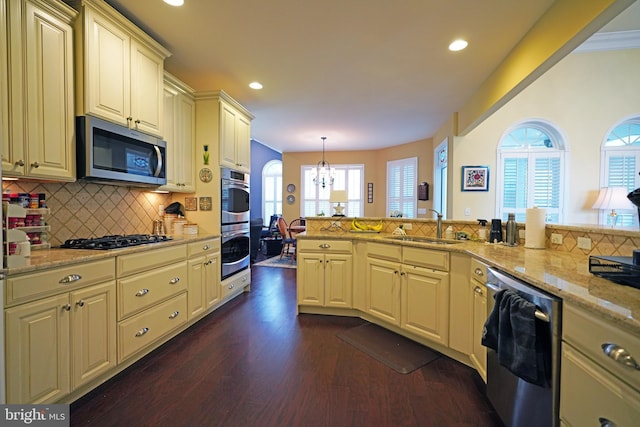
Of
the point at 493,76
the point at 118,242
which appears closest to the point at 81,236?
the point at 118,242

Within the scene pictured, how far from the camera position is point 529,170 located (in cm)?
457

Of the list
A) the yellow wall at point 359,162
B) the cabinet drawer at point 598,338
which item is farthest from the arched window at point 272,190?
the cabinet drawer at point 598,338

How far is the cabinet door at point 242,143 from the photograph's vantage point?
3.73 m

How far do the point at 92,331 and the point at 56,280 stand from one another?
418 millimetres

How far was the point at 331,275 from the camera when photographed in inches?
123

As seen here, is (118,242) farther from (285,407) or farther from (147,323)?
(285,407)

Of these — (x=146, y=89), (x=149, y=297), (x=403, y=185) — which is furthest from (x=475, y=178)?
(x=149, y=297)

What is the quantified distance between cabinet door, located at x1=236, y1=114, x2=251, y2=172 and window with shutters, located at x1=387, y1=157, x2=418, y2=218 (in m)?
3.93

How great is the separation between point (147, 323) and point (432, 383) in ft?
7.05

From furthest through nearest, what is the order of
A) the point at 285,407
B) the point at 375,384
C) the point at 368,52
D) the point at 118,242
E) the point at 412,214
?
the point at 412,214
the point at 368,52
the point at 118,242
the point at 375,384
the point at 285,407

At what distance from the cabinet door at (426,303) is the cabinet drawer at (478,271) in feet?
0.81

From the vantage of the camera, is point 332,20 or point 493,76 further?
point 493,76

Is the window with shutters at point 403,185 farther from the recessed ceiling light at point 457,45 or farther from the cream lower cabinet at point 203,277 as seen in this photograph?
the cream lower cabinet at point 203,277

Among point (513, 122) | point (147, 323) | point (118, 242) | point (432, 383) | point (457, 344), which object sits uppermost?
point (513, 122)
